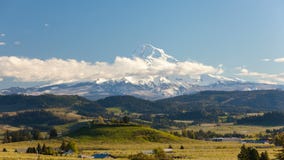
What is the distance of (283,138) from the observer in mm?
84812

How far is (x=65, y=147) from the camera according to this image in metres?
183

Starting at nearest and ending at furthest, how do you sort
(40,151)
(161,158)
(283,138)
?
(283,138)
(161,158)
(40,151)

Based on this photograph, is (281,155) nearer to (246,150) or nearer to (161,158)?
(246,150)

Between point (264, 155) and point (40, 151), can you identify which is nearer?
point (264, 155)

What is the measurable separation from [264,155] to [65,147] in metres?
107

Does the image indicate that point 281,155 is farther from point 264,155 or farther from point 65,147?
point 65,147

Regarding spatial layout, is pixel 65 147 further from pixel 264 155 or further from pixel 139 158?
pixel 264 155

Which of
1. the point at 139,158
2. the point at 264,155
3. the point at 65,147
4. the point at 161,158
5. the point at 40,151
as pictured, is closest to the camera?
the point at 264,155

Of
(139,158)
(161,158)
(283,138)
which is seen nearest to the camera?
(283,138)

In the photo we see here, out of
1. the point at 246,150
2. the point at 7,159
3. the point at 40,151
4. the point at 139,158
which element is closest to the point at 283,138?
the point at 246,150

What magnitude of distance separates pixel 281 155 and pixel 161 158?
3627 cm

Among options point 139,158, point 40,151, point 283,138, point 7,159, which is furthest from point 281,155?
point 40,151

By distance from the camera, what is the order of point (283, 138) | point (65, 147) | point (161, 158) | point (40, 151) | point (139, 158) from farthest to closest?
point (65, 147) → point (40, 151) → point (161, 158) → point (139, 158) → point (283, 138)

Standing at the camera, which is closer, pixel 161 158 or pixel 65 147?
pixel 161 158
